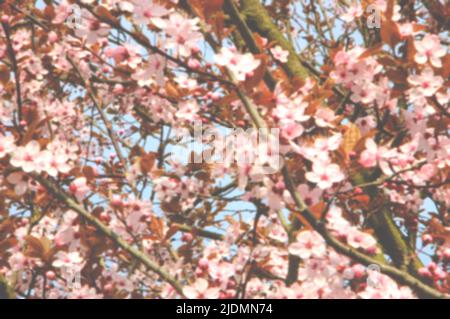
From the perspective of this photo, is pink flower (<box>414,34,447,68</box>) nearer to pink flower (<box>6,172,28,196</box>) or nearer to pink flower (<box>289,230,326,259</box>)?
pink flower (<box>289,230,326,259</box>)

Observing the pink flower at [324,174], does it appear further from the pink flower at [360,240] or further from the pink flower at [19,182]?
the pink flower at [19,182]

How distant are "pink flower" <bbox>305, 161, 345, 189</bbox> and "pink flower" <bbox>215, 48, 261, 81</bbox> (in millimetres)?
534

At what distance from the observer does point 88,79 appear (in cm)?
389

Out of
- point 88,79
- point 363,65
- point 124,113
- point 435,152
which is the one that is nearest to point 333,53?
point 363,65

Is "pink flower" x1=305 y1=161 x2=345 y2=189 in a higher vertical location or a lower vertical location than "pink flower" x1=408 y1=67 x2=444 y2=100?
lower

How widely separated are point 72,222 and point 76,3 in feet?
3.74

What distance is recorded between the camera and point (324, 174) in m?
2.38

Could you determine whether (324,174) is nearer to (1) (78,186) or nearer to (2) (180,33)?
(2) (180,33)

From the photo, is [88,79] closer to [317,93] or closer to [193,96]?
[193,96]

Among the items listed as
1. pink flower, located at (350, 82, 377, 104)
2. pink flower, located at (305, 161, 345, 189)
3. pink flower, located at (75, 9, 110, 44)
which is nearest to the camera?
pink flower, located at (305, 161, 345, 189)

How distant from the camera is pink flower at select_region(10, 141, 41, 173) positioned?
2498mm

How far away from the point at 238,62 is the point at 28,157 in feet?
3.67

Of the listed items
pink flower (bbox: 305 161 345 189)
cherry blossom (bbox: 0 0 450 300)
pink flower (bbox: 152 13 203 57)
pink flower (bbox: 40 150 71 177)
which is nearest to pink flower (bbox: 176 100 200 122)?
cherry blossom (bbox: 0 0 450 300)

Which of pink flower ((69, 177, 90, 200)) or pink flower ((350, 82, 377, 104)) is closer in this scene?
pink flower ((69, 177, 90, 200))
